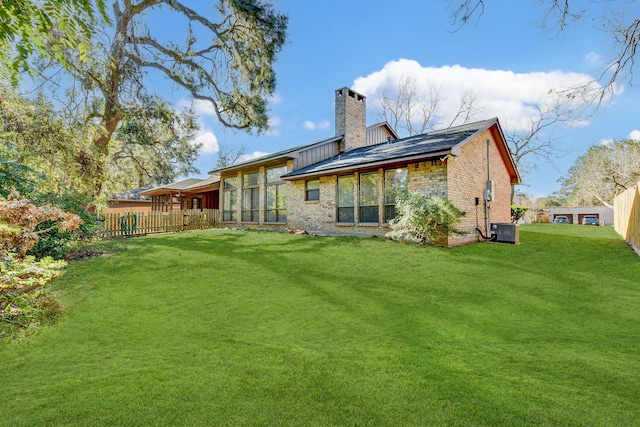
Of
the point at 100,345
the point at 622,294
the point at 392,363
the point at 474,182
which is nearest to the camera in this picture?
the point at 392,363

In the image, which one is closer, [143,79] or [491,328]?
[491,328]

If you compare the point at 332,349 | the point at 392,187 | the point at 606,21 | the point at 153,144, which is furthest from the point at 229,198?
the point at 606,21

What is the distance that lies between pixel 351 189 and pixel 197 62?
11.1 metres

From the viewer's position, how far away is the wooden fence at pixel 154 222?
48.3ft

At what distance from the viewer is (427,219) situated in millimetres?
10320

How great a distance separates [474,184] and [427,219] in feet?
12.6

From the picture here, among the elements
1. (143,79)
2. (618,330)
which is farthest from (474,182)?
(143,79)

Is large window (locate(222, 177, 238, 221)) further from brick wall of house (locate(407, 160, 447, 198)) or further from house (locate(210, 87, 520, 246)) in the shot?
brick wall of house (locate(407, 160, 447, 198))

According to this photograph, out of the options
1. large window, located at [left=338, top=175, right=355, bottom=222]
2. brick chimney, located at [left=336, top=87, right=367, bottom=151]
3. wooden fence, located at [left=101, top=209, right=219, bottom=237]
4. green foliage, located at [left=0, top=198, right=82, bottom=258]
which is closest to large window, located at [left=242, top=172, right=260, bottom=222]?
wooden fence, located at [left=101, top=209, right=219, bottom=237]

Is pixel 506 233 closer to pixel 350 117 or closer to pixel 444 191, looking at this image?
pixel 444 191

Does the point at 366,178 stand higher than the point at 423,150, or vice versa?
the point at 423,150

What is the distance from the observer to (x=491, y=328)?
428 cm

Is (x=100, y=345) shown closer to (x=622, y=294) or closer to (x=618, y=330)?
(x=618, y=330)

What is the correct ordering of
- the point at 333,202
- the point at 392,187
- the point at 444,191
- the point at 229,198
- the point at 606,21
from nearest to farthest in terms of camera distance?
the point at 606,21
the point at 444,191
the point at 392,187
the point at 333,202
the point at 229,198
